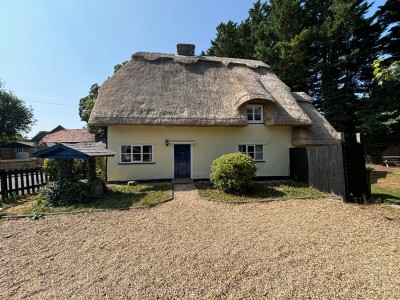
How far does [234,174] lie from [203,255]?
4714 millimetres

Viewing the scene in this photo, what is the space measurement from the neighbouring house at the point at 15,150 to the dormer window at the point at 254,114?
35290 millimetres

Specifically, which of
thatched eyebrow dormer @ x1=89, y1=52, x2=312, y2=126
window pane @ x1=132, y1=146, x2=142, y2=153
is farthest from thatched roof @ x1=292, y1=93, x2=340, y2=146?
window pane @ x1=132, y1=146, x2=142, y2=153

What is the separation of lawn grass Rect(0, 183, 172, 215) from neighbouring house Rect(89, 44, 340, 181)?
1819mm

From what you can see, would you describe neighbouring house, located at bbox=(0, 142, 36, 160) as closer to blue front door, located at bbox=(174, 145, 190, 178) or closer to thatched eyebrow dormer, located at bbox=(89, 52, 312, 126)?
thatched eyebrow dormer, located at bbox=(89, 52, 312, 126)

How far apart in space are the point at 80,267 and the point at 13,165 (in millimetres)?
22248

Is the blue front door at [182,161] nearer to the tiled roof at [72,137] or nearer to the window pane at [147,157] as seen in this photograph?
the window pane at [147,157]

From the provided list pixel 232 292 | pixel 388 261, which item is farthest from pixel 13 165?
pixel 388 261

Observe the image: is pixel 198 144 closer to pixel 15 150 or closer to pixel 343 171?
pixel 343 171

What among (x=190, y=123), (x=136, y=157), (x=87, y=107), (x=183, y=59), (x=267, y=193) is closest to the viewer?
(x=267, y=193)

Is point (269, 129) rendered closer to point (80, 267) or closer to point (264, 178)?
point (264, 178)

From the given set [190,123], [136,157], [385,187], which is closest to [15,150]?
[136,157]

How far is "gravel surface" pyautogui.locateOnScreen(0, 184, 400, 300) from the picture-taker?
3.07 m

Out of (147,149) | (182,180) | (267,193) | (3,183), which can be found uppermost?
(147,149)

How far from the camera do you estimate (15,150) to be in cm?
3200
